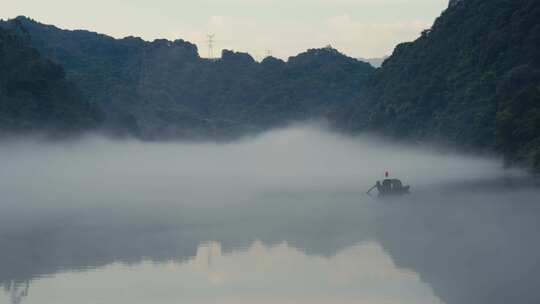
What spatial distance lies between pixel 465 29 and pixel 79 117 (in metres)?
43.6

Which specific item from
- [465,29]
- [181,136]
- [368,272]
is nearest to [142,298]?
[368,272]

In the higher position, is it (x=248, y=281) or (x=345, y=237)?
(x=248, y=281)

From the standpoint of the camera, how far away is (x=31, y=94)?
93375mm

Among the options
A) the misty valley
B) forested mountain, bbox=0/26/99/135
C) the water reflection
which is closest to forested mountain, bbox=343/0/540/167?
the misty valley

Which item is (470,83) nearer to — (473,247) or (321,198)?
(321,198)

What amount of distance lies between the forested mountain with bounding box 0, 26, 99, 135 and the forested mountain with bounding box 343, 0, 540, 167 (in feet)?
117

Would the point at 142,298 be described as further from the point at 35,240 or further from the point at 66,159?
the point at 66,159

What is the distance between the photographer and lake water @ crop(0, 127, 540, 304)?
25750mm

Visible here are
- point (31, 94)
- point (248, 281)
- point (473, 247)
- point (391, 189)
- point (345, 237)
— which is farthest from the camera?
point (31, 94)

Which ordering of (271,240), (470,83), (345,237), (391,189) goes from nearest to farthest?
(271,240)
(345,237)
(391,189)
(470,83)

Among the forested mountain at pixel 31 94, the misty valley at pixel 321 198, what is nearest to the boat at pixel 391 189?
the misty valley at pixel 321 198

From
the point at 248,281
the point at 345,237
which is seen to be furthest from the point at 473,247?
the point at 248,281

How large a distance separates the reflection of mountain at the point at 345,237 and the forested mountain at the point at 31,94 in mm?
46690

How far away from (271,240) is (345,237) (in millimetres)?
2828
